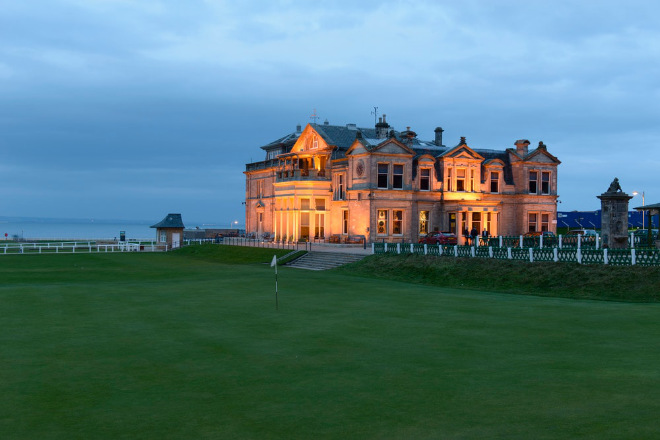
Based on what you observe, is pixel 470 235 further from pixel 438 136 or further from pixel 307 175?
pixel 307 175

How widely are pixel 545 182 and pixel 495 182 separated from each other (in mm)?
5426

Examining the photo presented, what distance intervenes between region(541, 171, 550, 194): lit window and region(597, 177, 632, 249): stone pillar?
2825cm

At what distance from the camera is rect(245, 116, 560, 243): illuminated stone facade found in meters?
54.6

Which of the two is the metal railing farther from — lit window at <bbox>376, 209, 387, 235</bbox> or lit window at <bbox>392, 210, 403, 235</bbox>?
lit window at <bbox>392, 210, 403, 235</bbox>

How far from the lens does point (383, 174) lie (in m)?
54.4

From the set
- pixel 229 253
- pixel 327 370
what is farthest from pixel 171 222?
pixel 327 370

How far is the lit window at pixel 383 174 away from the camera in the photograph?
5431cm

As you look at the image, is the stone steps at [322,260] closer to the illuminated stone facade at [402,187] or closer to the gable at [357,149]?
the illuminated stone facade at [402,187]

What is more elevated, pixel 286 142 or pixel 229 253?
pixel 286 142

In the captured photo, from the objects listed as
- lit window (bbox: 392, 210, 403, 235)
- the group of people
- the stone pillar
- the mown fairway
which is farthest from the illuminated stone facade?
the mown fairway

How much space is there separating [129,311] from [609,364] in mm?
13704

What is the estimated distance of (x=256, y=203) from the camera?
2859 inches

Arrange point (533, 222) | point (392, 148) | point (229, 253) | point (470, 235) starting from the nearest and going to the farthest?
1. point (470, 235)
2. point (392, 148)
3. point (229, 253)
4. point (533, 222)

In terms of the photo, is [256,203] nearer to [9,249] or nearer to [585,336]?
[9,249]
